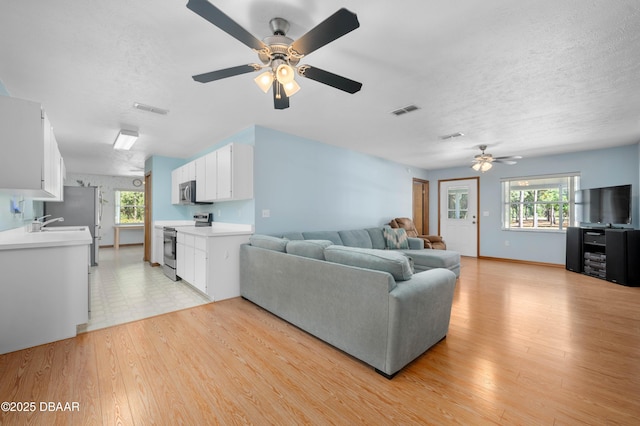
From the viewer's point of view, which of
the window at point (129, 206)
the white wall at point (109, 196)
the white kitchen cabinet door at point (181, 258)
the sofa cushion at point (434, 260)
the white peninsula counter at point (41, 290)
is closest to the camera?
the white peninsula counter at point (41, 290)

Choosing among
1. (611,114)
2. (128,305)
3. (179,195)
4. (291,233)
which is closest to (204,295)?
(128,305)

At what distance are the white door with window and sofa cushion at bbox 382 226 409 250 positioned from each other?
2784mm

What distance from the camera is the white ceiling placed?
171 cm

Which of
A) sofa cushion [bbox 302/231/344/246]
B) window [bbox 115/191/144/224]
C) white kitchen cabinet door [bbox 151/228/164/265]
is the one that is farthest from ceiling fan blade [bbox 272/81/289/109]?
window [bbox 115/191/144/224]

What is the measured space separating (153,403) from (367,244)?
12.8ft

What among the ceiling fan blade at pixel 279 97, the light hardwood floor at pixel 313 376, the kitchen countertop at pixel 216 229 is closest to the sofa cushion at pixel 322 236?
the kitchen countertop at pixel 216 229

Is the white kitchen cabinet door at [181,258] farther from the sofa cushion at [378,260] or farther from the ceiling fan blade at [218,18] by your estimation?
the ceiling fan blade at [218,18]

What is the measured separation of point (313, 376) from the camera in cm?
195

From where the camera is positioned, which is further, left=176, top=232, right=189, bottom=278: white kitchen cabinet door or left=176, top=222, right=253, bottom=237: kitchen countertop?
left=176, top=232, right=189, bottom=278: white kitchen cabinet door

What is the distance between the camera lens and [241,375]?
6.43ft

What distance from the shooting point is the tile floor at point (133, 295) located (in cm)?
302

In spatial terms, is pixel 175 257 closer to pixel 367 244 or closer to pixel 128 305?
pixel 128 305

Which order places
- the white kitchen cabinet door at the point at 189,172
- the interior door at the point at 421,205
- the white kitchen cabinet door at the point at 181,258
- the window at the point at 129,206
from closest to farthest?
the white kitchen cabinet door at the point at 181,258 → the white kitchen cabinet door at the point at 189,172 → the interior door at the point at 421,205 → the window at the point at 129,206

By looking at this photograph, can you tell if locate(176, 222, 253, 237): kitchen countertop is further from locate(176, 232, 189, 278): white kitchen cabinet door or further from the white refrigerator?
the white refrigerator
